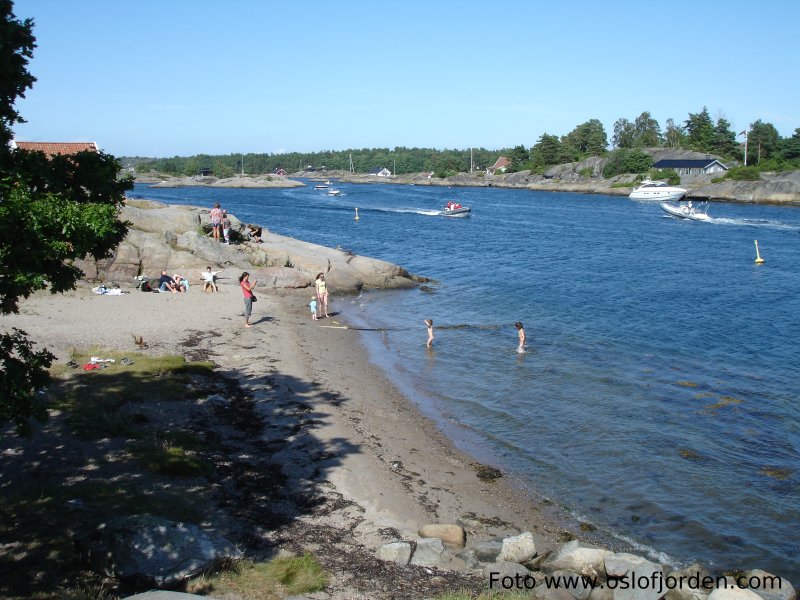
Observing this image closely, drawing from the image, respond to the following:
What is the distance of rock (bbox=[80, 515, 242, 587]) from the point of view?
8570mm

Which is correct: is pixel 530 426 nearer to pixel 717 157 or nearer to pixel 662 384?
pixel 662 384

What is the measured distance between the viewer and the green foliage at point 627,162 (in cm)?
12912

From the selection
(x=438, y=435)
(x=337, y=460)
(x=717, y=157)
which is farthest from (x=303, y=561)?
(x=717, y=157)

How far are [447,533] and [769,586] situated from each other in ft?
16.6

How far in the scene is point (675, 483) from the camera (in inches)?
583

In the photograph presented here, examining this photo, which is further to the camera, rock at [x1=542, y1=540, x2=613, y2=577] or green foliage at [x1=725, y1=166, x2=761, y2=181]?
green foliage at [x1=725, y1=166, x2=761, y2=181]

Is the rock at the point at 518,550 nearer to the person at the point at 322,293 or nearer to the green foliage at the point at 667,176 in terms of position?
the person at the point at 322,293

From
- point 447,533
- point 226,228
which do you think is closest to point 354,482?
point 447,533

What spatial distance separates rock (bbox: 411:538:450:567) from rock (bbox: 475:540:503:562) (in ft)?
1.72

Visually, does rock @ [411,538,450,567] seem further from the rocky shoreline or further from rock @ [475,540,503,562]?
rock @ [475,540,503,562]

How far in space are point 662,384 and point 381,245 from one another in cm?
3771

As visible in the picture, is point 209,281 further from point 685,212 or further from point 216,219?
point 685,212

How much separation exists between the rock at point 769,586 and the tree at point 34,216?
34.1 ft

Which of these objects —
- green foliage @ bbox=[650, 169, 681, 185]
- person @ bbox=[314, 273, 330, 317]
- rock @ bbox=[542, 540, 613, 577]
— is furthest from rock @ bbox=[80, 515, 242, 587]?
green foliage @ bbox=[650, 169, 681, 185]
